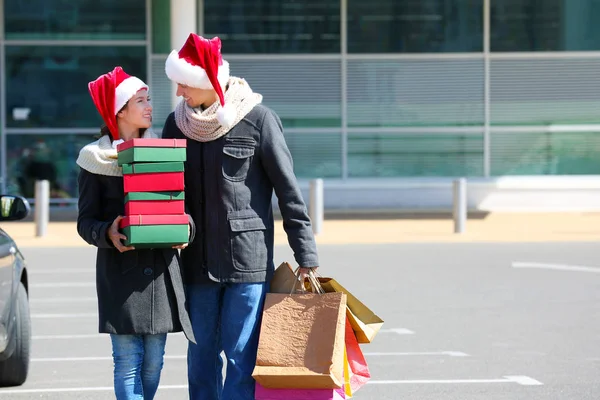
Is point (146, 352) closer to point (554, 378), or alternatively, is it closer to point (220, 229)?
point (220, 229)

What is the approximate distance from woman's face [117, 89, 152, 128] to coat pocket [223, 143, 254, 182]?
0.35m

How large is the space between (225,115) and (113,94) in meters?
0.47

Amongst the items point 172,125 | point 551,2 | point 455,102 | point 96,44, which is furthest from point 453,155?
point 172,125

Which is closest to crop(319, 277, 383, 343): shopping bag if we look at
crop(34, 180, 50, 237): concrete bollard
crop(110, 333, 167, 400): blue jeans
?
crop(110, 333, 167, 400): blue jeans

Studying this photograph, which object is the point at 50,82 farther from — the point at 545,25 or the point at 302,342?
the point at 302,342

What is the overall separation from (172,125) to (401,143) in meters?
20.9

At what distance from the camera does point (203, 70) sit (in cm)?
499

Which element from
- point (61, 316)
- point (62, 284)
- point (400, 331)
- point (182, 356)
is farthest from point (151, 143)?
point (62, 284)

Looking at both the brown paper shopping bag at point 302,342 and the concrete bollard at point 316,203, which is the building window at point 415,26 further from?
the brown paper shopping bag at point 302,342

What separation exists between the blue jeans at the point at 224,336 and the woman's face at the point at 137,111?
729 mm

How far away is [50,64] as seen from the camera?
995 inches

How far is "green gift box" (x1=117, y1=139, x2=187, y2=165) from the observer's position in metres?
4.70

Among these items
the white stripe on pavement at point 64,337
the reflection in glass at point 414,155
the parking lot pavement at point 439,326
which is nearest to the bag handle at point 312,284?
the parking lot pavement at point 439,326

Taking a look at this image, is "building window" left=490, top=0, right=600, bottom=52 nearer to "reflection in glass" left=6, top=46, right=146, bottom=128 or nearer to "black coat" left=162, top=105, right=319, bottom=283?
"reflection in glass" left=6, top=46, right=146, bottom=128
